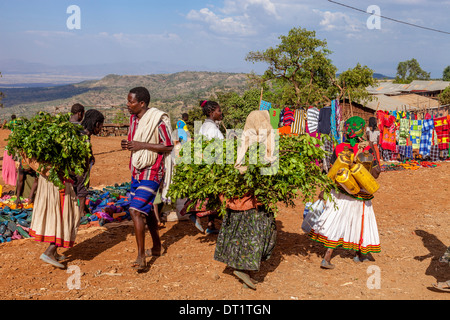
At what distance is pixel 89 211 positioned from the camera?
7305mm

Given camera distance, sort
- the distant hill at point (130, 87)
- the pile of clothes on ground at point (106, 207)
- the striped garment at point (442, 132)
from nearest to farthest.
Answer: the pile of clothes on ground at point (106, 207) → the striped garment at point (442, 132) → the distant hill at point (130, 87)

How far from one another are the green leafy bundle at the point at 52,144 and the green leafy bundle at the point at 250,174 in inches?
49.7

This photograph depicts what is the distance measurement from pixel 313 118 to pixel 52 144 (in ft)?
30.6

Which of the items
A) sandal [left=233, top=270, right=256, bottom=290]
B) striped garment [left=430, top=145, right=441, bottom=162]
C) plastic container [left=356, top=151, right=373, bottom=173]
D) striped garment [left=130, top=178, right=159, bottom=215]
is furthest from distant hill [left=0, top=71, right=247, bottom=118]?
sandal [left=233, top=270, right=256, bottom=290]

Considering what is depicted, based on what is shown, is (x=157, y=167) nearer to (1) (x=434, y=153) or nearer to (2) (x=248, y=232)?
(2) (x=248, y=232)

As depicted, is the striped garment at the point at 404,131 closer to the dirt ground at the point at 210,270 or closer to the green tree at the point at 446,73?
the dirt ground at the point at 210,270

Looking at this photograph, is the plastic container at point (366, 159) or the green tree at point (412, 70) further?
the green tree at point (412, 70)

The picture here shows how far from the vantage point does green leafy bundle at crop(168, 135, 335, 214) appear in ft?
13.3

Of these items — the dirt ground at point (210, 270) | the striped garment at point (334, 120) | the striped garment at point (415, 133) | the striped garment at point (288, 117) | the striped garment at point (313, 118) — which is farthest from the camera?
the striped garment at point (415, 133)

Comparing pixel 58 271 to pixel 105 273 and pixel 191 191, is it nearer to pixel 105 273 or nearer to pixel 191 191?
pixel 105 273

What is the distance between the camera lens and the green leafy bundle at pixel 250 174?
4.04m

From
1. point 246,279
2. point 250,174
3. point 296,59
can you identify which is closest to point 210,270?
point 246,279

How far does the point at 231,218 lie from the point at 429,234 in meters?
4.18

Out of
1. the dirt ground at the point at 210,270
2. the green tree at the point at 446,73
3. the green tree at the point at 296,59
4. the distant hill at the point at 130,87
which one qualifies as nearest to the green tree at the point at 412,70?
the green tree at the point at 446,73
